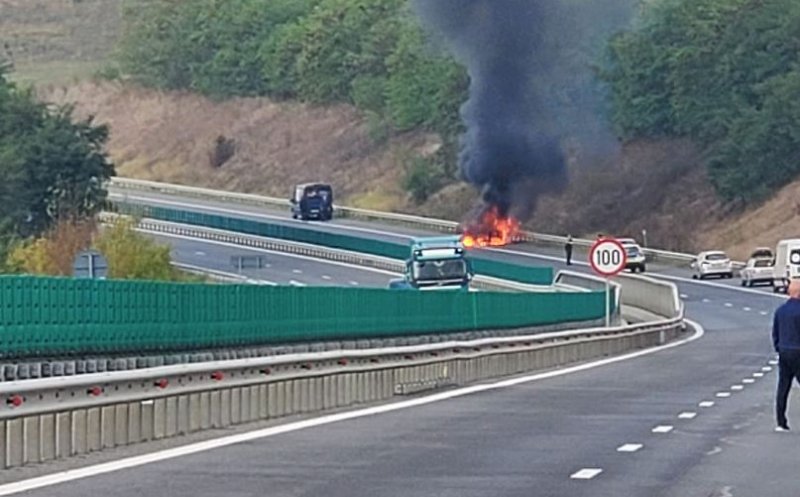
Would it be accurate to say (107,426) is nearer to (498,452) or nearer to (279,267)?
(498,452)

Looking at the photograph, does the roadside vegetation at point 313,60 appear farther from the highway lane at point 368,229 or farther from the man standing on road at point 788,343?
the man standing on road at point 788,343

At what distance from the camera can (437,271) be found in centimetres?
7019

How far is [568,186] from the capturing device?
109 meters

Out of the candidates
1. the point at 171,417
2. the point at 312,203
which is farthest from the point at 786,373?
the point at 312,203

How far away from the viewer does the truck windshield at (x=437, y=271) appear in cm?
7006

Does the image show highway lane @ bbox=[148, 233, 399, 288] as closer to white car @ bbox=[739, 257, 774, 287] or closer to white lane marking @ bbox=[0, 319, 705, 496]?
white car @ bbox=[739, 257, 774, 287]

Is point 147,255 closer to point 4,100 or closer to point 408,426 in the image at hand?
point 4,100

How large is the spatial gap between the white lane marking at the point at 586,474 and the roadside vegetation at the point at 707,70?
304 feet

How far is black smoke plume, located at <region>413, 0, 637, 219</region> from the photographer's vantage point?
9569cm

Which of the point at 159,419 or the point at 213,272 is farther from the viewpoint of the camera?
the point at 213,272

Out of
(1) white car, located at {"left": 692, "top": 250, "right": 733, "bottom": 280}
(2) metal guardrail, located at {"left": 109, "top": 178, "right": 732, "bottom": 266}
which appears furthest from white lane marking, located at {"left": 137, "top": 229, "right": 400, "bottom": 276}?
(1) white car, located at {"left": 692, "top": 250, "right": 733, "bottom": 280}

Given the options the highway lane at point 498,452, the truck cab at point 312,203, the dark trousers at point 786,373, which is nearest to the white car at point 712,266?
the truck cab at point 312,203

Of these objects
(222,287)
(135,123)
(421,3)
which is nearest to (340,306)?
(222,287)

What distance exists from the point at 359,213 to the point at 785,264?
38.9 meters
